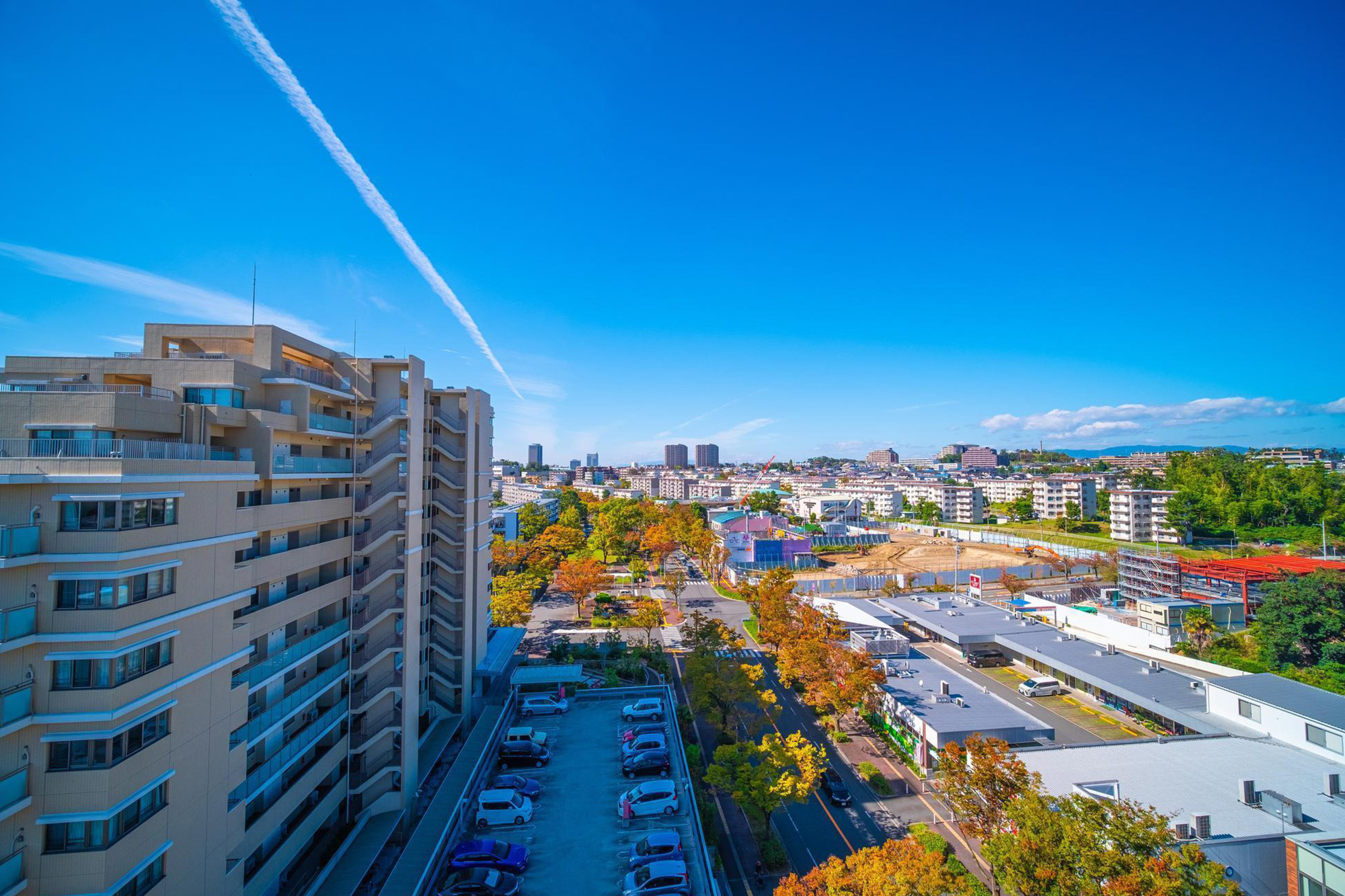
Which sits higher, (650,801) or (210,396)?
(210,396)

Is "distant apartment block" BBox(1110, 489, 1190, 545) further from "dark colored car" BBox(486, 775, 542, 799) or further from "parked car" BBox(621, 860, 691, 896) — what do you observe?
"dark colored car" BBox(486, 775, 542, 799)

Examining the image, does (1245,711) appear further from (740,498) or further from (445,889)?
(740,498)

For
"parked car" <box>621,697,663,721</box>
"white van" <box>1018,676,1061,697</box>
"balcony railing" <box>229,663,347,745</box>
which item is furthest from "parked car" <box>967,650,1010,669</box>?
"balcony railing" <box>229,663,347,745</box>

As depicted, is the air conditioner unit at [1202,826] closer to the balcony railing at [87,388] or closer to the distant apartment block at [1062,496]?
the balcony railing at [87,388]

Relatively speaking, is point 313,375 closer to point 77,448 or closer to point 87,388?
point 87,388

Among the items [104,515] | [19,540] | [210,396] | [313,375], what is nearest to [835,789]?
[104,515]

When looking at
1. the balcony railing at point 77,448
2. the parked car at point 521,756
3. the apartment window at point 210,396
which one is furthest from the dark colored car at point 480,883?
the apartment window at point 210,396
